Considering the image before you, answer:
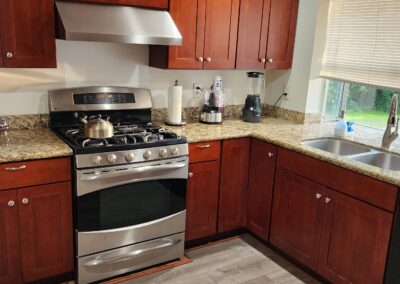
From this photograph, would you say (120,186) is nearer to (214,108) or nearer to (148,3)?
(214,108)

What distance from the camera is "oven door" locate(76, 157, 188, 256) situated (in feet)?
8.07

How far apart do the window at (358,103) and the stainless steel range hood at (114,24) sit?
5.23 ft

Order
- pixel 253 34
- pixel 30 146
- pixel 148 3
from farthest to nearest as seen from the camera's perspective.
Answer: pixel 253 34, pixel 148 3, pixel 30 146

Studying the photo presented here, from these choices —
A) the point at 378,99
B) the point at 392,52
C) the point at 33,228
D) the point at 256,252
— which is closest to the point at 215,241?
the point at 256,252

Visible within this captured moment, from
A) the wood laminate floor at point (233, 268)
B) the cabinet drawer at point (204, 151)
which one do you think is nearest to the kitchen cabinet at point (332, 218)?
the wood laminate floor at point (233, 268)

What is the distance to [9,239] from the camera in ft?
7.68

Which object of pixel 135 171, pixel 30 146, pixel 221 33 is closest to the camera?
pixel 30 146

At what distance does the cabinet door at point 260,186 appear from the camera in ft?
10.00

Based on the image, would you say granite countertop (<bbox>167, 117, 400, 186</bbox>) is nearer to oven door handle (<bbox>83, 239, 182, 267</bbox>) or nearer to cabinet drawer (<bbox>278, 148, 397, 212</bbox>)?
cabinet drawer (<bbox>278, 148, 397, 212</bbox>)

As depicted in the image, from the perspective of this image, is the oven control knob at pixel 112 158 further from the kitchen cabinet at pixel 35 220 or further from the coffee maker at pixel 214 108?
the coffee maker at pixel 214 108

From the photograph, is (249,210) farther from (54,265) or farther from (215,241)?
(54,265)

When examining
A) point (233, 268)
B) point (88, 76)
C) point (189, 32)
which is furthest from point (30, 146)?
point (233, 268)

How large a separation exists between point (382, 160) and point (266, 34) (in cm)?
138

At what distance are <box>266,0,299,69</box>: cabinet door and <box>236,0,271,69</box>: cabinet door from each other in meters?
0.05
